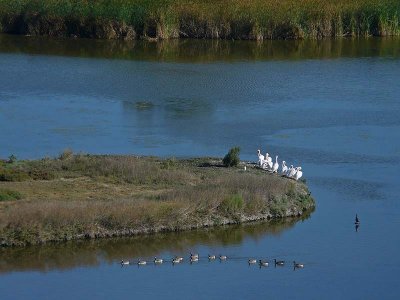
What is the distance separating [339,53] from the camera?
65625mm

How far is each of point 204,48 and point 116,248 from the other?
3437 cm

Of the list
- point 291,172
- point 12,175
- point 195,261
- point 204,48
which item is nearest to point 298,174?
point 291,172

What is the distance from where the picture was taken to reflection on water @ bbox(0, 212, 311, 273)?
108 feet

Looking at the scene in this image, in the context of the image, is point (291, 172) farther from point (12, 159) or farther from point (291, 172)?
point (12, 159)

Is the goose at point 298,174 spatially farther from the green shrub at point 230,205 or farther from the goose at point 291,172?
the green shrub at point 230,205

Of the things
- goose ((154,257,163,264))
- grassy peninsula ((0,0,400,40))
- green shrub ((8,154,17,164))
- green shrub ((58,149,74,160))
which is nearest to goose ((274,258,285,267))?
goose ((154,257,163,264))

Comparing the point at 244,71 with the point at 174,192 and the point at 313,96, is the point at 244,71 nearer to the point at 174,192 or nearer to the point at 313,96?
the point at 313,96

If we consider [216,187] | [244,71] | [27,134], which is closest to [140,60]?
[244,71]

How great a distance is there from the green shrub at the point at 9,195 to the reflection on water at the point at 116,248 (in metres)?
2.70

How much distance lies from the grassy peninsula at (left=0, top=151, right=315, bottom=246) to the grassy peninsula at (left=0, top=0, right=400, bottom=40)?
96.9 feet

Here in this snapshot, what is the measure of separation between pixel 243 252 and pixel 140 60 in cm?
2999

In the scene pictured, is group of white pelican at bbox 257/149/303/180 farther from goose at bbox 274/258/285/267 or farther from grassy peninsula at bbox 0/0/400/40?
grassy peninsula at bbox 0/0/400/40

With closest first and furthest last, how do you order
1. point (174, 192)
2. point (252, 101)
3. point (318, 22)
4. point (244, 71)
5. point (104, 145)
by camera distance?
point (174, 192), point (104, 145), point (252, 101), point (244, 71), point (318, 22)

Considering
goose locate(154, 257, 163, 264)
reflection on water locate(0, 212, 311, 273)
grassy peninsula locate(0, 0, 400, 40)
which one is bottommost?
goose locate(154, 257, 163, 264)
